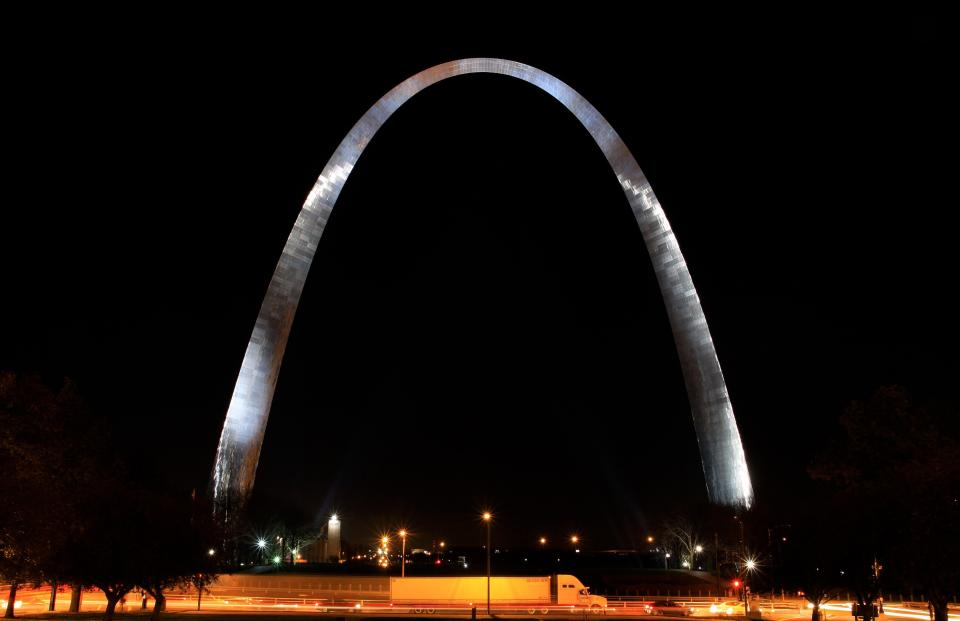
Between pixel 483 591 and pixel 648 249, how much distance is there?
62.6 feet

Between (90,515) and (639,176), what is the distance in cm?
2962

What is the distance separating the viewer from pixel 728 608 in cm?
3659

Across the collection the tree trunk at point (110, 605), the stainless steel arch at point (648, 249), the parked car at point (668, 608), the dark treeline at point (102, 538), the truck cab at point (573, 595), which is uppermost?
the stainless steel arch at point (648, 249)

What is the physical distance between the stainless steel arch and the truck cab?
28.1 ft

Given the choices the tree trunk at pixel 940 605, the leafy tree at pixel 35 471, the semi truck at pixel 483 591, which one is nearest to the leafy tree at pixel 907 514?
the tree trunk at pixel 940 605

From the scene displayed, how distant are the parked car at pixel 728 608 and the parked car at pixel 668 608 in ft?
3.38

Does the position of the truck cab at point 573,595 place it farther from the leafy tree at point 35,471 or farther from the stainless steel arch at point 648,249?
the leafy tree at point 35,471

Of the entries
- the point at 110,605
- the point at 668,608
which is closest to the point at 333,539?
the point at 668,608

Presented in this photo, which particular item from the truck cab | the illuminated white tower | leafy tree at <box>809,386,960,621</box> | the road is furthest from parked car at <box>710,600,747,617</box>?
the illuminated white tower

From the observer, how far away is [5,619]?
1164 inches

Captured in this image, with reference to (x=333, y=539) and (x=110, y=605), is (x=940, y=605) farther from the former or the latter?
Answer: (x=333, y=539)

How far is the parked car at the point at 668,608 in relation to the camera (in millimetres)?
35094

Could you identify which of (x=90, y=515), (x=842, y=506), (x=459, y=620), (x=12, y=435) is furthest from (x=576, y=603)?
(x=12, y=435)

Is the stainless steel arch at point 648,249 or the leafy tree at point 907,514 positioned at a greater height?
the stainless steel arch at point 648,249
